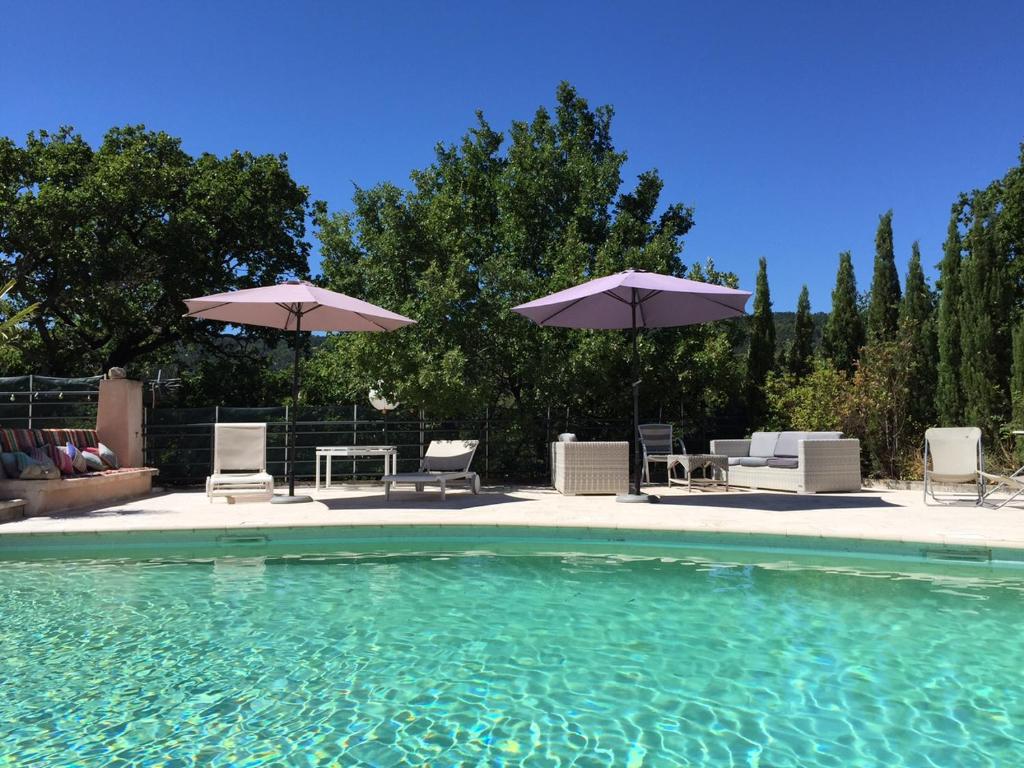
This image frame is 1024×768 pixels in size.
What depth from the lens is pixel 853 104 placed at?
44.1 ft

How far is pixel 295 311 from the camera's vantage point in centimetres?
913

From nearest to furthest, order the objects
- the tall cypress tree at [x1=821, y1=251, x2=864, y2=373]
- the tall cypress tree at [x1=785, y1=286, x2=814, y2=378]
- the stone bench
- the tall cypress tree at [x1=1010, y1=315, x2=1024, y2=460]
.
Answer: the stone bench → the tall cypress tree at [x1=1010, y1=315, x2=1024, y2=460] → the tall cypress tree at [x1=785, y1=286, x2=814, y2=378] → the tall cypress tree at [x1=821, y1=251, x2=864, y2=373]

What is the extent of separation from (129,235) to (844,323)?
18.7 m

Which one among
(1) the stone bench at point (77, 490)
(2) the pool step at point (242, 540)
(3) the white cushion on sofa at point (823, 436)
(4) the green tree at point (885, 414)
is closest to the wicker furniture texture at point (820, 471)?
(3) the white cushion on sofa at point (823, 436)

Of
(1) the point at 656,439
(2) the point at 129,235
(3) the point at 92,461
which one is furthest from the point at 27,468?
(2) the point at 129,235

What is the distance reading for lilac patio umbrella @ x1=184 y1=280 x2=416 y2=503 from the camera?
844cm

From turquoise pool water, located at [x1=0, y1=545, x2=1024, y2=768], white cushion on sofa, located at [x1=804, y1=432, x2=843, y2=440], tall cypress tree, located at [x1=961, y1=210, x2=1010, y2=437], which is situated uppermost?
tall cypress tree, located at [x1=961, y1=210, x2=1010, y2=437]

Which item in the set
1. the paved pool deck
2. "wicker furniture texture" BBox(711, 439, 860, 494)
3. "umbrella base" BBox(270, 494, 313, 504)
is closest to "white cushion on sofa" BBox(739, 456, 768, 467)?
"wicker furniture texture" BBox(711, 439, 860, 494)

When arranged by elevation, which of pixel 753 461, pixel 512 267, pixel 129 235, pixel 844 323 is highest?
pixel 129 235

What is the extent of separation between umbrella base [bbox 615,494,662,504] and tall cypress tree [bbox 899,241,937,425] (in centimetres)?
559

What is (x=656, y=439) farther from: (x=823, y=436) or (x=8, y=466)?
(x=8, y=466)

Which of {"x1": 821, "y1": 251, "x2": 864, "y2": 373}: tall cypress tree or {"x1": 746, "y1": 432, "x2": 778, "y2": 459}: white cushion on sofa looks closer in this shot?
{"x1": 746, "y1": 432, "x2": 778, "y2": 459}: white cushion on sofa

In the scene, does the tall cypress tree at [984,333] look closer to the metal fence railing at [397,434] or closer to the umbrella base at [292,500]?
the metal fence railing at [397,434]

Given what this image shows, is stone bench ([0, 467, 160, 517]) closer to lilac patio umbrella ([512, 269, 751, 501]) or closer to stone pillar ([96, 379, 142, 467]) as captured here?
stone pillar ([96, 379, 142, 467])
